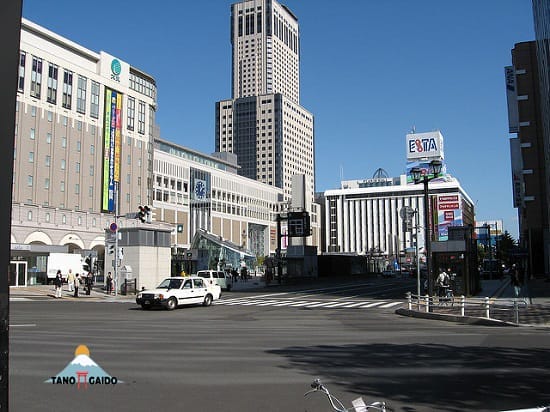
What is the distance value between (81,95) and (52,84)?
5.77 metres

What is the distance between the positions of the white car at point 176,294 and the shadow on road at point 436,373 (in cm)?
1473

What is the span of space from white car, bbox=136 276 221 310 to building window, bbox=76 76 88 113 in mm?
54552

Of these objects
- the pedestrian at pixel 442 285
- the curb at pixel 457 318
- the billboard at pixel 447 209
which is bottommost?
the curb at pixel 457 318

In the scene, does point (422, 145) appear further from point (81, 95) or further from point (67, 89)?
point (67, 89)

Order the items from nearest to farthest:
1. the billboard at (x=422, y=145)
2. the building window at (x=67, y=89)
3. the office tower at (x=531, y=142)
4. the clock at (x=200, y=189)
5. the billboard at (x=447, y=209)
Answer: the office tower at (x=531, y=142), the billboard at (x=422, y=145), the building window at (x=67, y=89), the billboard at (x=447, y=209), the clock at (x=200, y=189)

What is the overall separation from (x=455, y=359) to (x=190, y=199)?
115 m

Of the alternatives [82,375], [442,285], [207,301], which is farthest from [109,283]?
A: [82,375]

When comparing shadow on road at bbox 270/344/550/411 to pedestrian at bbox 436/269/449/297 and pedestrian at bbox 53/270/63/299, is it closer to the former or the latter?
pedestrian at bbox 436/269/449/297

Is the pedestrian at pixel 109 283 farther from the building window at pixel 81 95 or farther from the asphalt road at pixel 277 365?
the building window at pixel 81 95

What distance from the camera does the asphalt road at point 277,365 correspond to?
7.82 meters

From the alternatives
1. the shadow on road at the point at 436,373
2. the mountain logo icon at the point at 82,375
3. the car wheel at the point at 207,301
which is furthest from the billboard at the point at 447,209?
the mountain logo icon at the point at 82,375

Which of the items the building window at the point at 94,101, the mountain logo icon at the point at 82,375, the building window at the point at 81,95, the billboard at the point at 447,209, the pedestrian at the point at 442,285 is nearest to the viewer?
the mountain logo icon at the point at 82,375

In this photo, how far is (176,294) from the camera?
27.1m

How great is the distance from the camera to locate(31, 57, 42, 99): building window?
6738 centimetres
